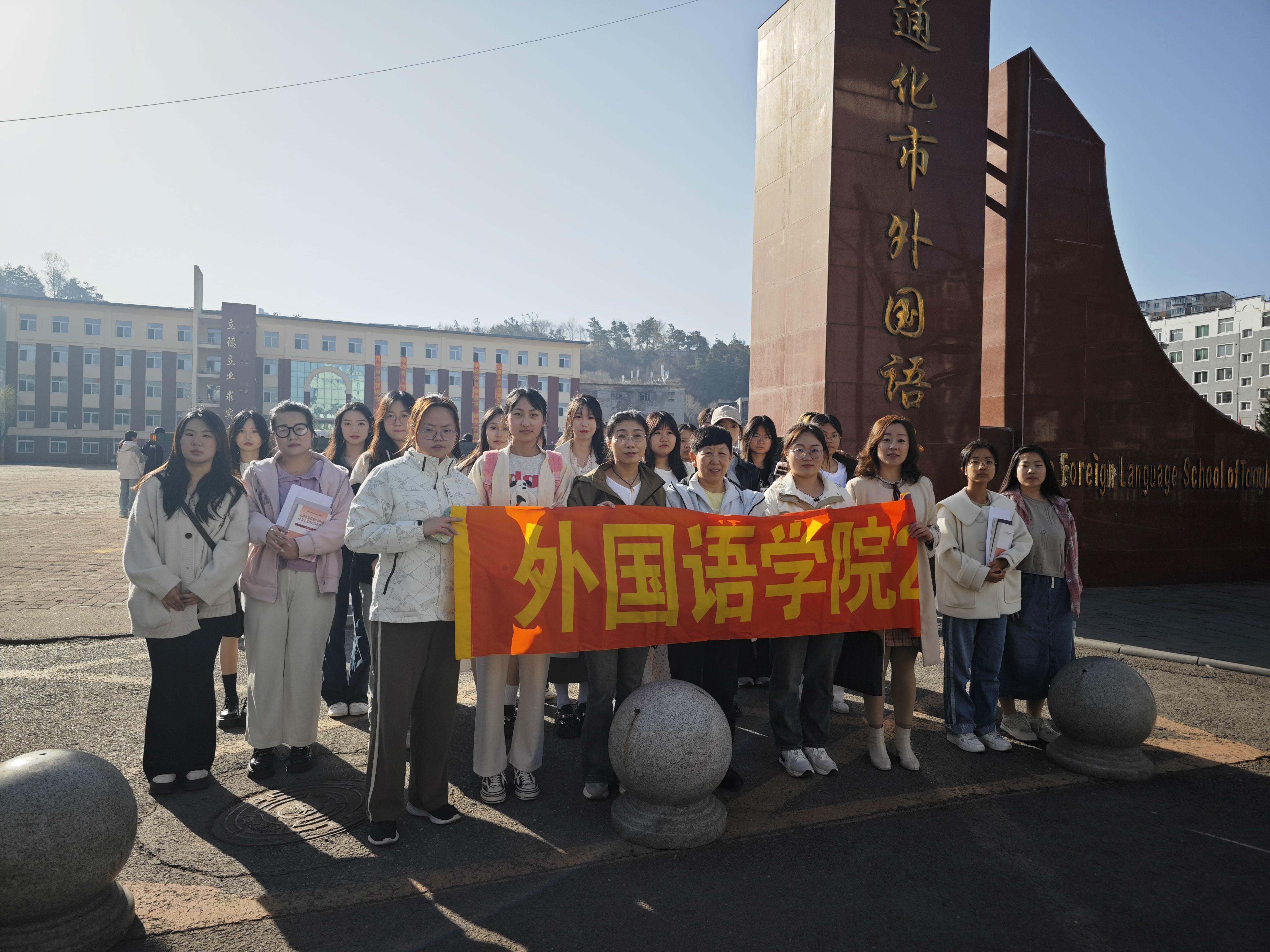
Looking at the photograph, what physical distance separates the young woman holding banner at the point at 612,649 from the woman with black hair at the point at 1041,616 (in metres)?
2.57

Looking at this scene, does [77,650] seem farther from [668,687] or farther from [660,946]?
[660,946]

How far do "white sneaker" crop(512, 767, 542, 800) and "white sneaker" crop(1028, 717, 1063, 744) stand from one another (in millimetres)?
3247

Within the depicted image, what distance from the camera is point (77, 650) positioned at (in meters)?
6.50

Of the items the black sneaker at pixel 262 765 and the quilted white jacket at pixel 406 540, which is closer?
the quilted white jacket at pixel 406 540

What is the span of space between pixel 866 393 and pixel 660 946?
7.57m

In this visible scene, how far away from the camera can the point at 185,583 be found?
397 cm

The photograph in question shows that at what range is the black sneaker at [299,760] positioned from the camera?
4.24 meters

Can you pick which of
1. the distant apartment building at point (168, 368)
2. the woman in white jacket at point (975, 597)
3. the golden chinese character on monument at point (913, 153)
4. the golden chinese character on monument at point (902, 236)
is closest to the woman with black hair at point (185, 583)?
the woman in white jacket at point (975, 597)

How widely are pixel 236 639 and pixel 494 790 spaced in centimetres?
232

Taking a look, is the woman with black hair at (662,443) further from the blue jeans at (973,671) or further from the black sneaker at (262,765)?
the black sneaker at (262,765)

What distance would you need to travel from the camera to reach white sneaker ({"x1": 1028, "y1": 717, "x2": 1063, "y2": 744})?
16.0 feet

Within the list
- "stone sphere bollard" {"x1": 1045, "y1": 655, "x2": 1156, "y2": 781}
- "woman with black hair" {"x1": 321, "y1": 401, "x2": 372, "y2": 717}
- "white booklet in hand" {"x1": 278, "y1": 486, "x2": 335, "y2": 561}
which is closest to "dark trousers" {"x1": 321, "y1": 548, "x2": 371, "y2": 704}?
"woman with black hair" {"x1": 321, "y1": 401, "x2": 372, "y2": 717}

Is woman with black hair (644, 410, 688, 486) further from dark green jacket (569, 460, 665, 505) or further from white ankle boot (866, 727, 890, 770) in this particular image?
white ankle boot (866, 727, 890, 770)

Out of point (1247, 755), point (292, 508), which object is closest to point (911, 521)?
point (1247, 755)
